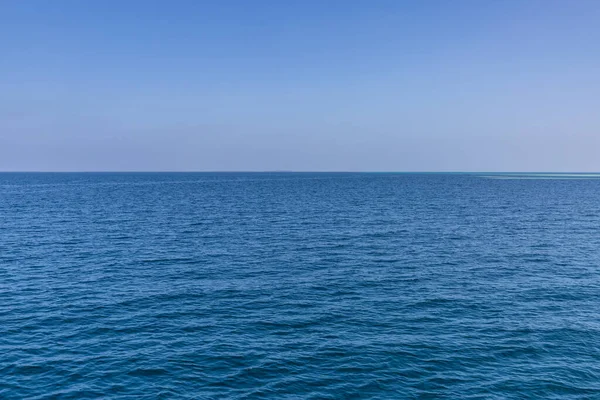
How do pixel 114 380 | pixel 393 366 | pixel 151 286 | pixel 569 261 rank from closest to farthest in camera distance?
pixel 114 380 < pixel 393 366 < pixel 151 286 < pixel 569 261

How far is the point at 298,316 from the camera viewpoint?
125 feet

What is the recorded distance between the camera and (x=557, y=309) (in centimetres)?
3978

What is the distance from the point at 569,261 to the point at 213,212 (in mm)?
82766

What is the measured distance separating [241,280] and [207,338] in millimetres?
15535

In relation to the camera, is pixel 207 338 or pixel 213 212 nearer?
pixel 207 338

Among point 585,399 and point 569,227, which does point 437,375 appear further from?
point 569,227

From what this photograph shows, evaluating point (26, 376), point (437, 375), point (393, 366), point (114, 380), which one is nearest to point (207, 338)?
point (114, 380)

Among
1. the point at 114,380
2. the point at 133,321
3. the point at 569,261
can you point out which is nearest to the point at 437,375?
the point at 114,380

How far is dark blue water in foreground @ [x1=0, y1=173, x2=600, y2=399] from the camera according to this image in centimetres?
2741

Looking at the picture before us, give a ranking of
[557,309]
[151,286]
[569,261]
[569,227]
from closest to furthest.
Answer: [557,309], [151,286], [569,261], [569,227]

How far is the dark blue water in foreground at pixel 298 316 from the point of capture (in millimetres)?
27406

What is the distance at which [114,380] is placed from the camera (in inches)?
1076

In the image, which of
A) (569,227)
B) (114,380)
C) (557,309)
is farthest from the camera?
(569,227)

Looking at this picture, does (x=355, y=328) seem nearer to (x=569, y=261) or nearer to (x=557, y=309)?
(x=557, y=309)
